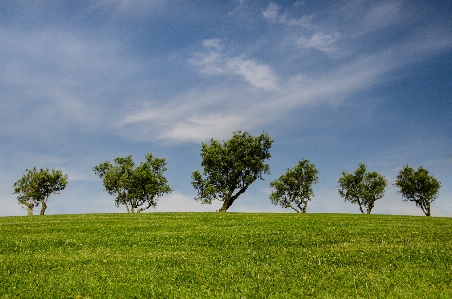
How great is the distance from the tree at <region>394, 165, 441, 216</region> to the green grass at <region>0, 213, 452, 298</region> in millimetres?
63970

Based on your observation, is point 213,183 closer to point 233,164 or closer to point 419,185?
point 233,164

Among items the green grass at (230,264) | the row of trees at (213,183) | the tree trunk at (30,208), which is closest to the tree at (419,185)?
the row of trees at (213,183)

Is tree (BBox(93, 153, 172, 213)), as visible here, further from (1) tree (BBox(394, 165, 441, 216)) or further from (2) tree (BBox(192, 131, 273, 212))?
(1) tree (BBox(394, 165, 441, 216))

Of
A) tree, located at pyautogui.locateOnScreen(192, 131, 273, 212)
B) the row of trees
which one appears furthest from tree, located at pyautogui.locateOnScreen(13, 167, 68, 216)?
tree, located at pyautogui.locateOnScreen(192, 131, 273, 212)

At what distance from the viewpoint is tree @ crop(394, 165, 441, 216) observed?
75.2 meters

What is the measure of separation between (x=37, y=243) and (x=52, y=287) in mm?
8631

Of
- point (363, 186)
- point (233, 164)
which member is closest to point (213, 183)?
point (233, 164)

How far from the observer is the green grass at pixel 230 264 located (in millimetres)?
9758

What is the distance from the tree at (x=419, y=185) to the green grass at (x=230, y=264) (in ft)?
210

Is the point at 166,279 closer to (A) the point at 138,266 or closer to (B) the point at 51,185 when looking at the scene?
(A) the point at 138,266

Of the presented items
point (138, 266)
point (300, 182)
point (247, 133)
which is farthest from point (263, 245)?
point (300, 182)

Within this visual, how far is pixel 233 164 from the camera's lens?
62.3 meters

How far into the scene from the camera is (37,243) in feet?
57.1

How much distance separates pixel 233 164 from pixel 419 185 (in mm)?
46001
